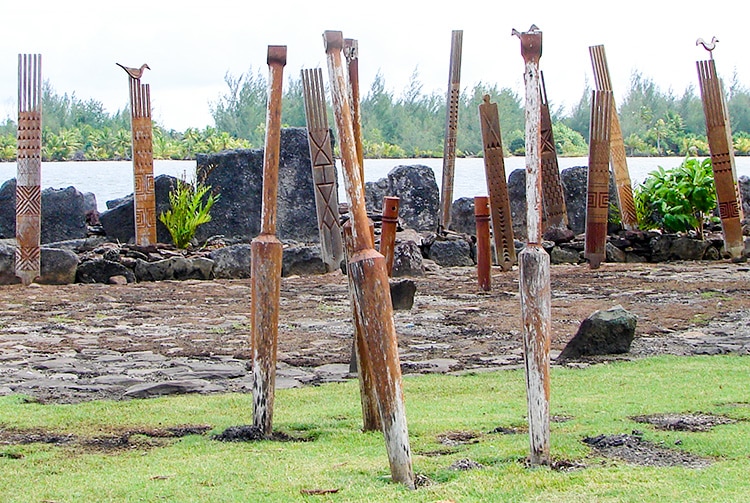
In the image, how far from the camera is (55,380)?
6297 millimetres

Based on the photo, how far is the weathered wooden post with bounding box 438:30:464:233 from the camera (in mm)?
15250

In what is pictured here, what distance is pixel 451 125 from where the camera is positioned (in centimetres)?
1539

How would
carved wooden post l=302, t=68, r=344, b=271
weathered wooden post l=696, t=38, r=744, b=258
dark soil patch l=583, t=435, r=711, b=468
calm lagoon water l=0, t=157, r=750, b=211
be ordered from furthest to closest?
1. calm lagoon water l=0, t=157, r=750, b=211
2. weathered wooden post l=696, t=38, r=744, b=258
3. carved wooden post l=302, t=68, r=344, b=271
4. dark soil patch l=583, t=435, r=711, b=468

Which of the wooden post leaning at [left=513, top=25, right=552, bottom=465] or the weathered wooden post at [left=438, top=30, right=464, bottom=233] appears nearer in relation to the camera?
the wooden post leaning at [left=513, top=25, right=552, bottom=465]

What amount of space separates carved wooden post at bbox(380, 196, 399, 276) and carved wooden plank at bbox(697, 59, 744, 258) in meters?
8.30

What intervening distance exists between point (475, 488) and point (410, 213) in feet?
44.3

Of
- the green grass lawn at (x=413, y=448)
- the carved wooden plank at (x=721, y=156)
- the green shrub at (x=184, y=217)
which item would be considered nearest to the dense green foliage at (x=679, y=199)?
the carved wooden plank at (x=721, y=156)

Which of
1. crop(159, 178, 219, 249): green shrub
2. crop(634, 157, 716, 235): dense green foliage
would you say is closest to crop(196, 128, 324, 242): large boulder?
crop(159, 178, 219, 249): green shrub

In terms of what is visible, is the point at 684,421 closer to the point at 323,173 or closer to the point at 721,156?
the point at 323,173

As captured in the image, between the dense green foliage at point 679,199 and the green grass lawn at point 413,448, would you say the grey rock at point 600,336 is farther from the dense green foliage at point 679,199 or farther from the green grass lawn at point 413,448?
the dense green foliage at point 679,199

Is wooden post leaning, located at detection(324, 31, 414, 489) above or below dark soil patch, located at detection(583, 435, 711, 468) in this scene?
above

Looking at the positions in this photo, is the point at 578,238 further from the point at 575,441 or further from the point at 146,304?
the point at 575,441

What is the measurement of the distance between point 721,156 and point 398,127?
17617mm

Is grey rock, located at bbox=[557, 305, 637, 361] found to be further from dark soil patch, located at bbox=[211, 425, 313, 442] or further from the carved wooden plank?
the carved wooden plank
